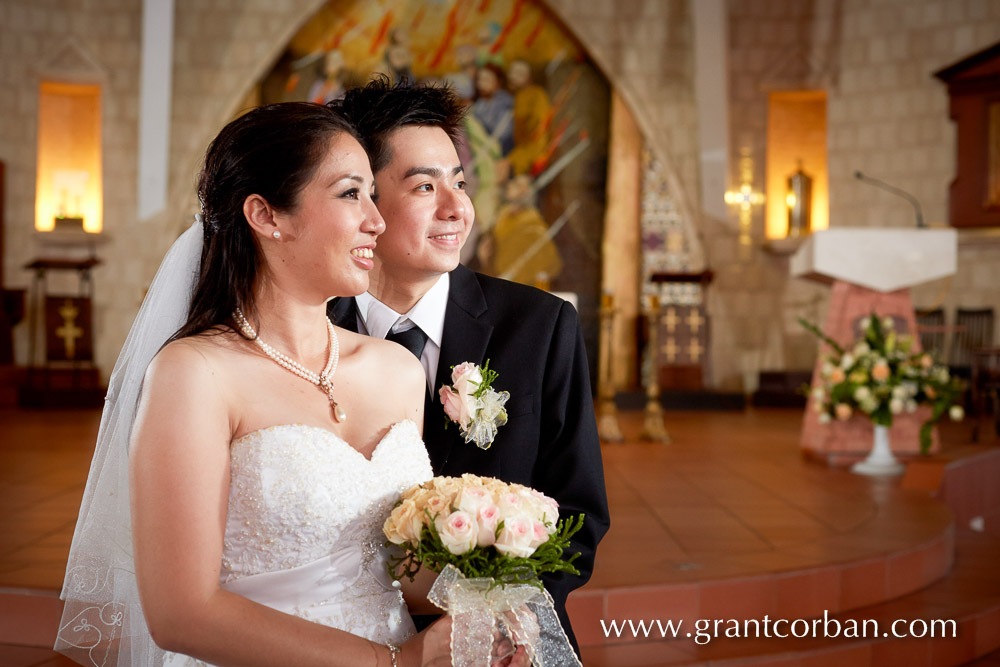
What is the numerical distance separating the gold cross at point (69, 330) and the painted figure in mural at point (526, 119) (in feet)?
18.7

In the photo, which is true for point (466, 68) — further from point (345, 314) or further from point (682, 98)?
point (345, 314)

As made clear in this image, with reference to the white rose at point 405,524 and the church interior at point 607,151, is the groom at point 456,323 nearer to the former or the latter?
the white rose at point 405,524

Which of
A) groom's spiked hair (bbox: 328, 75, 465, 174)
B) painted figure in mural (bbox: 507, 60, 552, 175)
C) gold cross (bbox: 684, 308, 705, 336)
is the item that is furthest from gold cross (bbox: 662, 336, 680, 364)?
groom's spiked hair (bbox: 328, 75, 465, 174)

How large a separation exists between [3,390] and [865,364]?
8839mm

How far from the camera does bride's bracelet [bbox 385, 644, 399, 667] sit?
1.64m

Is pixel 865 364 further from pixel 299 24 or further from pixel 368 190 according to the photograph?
pixel 299 24

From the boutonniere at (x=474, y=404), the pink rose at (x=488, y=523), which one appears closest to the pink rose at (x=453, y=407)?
the boutonniere at (x=474, y=404)

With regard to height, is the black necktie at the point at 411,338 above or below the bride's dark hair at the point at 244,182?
below

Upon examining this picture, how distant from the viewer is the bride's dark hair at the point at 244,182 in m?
1.69

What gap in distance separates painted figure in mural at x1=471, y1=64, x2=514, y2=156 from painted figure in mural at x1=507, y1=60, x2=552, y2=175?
0.30 feet

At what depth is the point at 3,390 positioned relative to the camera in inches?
393

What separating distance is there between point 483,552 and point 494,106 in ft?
36.2

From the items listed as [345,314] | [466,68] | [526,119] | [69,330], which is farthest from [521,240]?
[345,314]

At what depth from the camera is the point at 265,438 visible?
5.40ft
